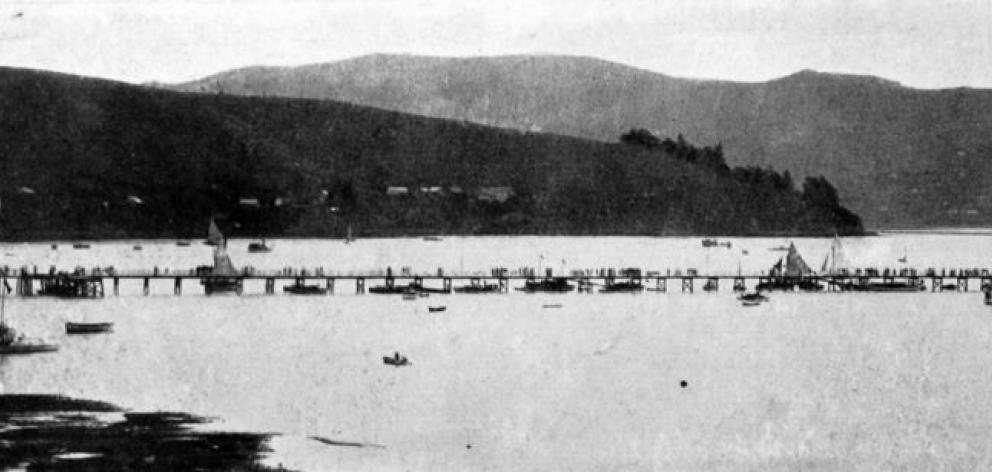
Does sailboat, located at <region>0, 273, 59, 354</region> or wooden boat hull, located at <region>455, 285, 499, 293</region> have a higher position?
wooden boat hull, located at <region>455, 285, 499, 293</region>

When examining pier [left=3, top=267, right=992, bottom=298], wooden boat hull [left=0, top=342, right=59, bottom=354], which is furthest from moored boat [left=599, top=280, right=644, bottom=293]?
wooden boat hull [left=0, top=342, right=59, bottom=354]

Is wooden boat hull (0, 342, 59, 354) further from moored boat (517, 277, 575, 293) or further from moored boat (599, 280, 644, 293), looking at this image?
moored boat (599, 280, 644, 293)

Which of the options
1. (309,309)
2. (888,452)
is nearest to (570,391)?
(888,452)

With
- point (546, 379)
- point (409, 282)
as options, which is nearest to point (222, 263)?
point (409, 282)

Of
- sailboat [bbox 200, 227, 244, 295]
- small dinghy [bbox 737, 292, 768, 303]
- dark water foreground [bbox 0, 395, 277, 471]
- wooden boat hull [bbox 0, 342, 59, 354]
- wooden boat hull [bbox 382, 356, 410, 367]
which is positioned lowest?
dark water foreground [bbox 0, 395, 277, 471]

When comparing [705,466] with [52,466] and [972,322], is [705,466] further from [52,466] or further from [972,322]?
[972,322]

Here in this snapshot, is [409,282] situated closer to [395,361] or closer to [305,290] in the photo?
[305,290]

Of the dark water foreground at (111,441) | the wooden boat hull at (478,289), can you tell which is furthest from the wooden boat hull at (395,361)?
the wooden boat hull at (478,289)

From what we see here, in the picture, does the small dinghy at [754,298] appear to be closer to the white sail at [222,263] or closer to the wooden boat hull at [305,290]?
the wooden boat hull at [305,290]
